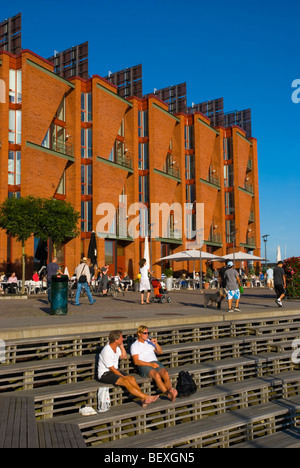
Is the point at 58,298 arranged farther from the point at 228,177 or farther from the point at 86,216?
the point at 228,177

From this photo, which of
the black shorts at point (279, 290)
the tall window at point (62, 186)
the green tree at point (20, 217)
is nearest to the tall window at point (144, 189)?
the tall window at point (62, 186)

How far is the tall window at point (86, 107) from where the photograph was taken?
3762cm

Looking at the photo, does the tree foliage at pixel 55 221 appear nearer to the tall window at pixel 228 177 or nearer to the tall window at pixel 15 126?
the tall window at pixel 15 126

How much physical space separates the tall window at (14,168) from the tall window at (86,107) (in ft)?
25.2

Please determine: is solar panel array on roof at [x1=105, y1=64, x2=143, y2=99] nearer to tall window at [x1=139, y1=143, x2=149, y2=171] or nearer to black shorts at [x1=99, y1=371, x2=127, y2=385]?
tall window at [x1=139, y1=143, x2=149, y2=171]

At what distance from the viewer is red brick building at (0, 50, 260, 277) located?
1261 inches

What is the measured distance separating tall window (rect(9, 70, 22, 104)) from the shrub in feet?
73.2

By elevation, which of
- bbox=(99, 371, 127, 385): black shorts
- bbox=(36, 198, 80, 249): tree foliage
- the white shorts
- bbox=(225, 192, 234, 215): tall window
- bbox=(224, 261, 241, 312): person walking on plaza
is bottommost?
bbox=(99, 371, 127, 385): black shorts

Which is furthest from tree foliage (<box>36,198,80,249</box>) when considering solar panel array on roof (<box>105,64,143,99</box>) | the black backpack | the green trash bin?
solar panel array on roof (<box>105,64,143,99</box>)

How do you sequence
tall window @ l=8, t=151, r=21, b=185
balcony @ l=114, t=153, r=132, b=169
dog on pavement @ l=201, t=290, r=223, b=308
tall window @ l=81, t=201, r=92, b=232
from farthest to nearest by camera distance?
balcony @ l=114, t=153, r=132, b=169 → tall window @ l=81, t=201, r=92, b=232 → tall window @ l=8, t=151, r=21, b=185 → dog on pavement @ l=201, t=290, r=223, b=308

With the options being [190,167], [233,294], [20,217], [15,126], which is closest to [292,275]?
[233,294]

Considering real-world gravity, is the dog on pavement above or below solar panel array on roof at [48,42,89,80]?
below
